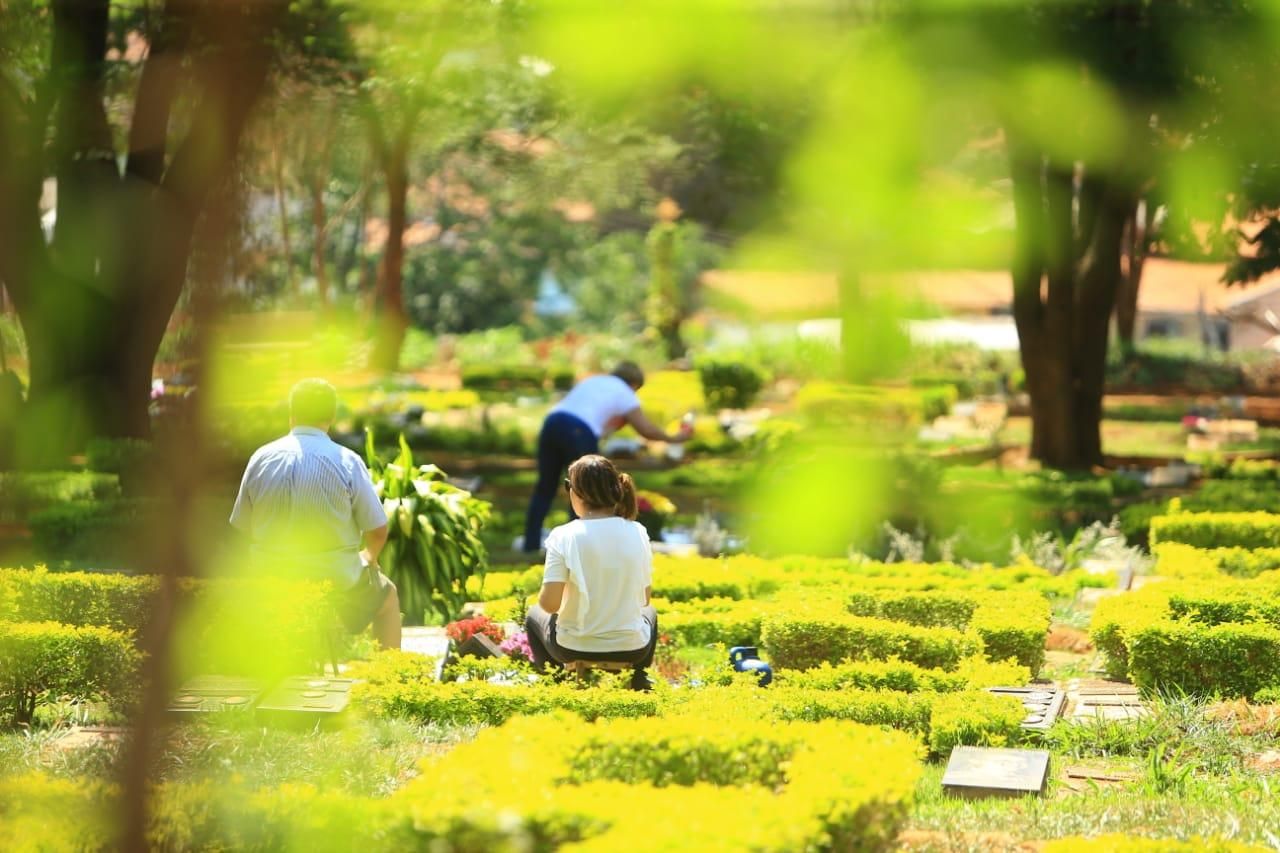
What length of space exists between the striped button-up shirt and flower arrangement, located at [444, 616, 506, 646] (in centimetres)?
58

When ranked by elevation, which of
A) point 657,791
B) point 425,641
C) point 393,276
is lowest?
point 425,641

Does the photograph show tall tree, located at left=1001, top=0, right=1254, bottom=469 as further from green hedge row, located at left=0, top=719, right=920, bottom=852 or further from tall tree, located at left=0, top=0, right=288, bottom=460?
tall tree, located at left=0, top=0, right=288, bottom=460

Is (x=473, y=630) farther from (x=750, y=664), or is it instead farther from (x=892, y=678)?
(x=892, y=678)

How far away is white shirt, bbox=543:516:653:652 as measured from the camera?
629cm

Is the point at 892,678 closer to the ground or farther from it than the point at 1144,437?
farther from it

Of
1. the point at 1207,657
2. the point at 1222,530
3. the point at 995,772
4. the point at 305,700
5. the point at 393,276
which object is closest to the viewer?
the point at 995,772

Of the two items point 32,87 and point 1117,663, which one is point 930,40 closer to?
point 1117,663

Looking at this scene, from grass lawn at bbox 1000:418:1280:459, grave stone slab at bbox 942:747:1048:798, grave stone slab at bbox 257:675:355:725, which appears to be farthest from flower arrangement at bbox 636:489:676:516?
A: grass lawn at bbox 1000:418:1280:459

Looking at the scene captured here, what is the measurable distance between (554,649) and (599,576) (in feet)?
1.34

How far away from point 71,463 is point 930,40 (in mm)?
14505

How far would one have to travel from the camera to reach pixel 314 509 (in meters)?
6.86

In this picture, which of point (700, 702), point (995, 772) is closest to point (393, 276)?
point (700, 702)

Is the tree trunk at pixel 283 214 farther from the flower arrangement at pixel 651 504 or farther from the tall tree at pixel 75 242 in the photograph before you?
the tall tree at pixel 75 242

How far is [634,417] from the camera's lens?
36.9 ft
